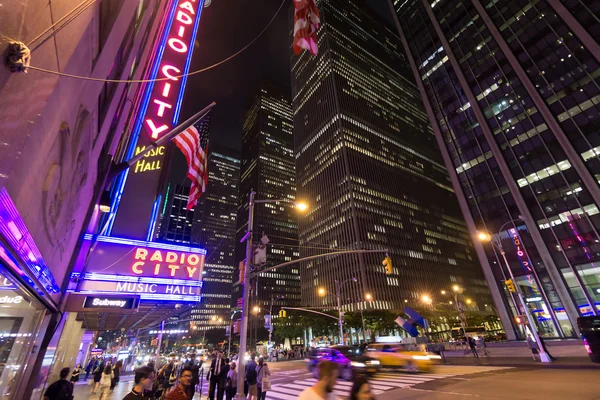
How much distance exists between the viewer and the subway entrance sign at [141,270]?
35.6 ft

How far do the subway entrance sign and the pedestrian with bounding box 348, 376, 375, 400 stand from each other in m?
8.88

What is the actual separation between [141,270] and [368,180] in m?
108

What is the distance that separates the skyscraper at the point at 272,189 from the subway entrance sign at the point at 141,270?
127 meters

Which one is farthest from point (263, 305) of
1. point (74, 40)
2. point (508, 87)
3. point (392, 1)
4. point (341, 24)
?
point (341, 24)

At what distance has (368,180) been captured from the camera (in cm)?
11319

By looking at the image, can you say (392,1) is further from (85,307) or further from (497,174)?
(85,307)

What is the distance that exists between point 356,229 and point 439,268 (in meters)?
43.5

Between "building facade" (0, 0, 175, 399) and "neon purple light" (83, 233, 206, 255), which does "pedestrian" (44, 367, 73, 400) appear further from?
"neon purple light" (83, 233, 206, 255)

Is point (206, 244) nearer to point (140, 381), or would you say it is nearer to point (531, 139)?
point (531, 139)

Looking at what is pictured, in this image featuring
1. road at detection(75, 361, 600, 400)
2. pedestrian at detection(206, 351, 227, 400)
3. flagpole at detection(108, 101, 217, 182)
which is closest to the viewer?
flagpole at detection(108, 101, 217, 182)

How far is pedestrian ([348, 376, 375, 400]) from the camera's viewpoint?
5.74 meters

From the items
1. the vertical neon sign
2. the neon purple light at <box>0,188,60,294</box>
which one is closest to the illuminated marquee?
the vertical neon sign

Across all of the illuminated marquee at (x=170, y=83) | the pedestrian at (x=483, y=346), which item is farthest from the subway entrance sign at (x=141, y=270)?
the pedestrian at (x=483, y=346)

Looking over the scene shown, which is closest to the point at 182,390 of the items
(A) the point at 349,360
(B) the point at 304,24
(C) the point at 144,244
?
(C) the point at 144,244
